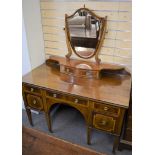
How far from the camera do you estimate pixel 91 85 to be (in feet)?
5.45

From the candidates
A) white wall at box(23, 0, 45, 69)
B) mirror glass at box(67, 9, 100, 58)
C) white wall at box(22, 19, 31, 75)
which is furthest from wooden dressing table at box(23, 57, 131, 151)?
mirror glass at box(67, 9, 100, 58)

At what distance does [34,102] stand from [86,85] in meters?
0.63

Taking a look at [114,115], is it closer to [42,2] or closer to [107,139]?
[107,139]

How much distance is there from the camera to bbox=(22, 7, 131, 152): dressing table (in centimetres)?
148

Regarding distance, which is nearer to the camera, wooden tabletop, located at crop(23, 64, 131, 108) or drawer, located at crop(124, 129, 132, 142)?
wooden tabletop, located at crop(23, 64, 131, 108)

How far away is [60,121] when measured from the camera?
2148 millimetres

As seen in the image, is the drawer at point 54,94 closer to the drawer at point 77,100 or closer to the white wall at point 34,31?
the drawer at point 77,100

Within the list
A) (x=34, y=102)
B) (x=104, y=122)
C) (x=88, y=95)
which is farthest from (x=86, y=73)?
(x=34, y=102)

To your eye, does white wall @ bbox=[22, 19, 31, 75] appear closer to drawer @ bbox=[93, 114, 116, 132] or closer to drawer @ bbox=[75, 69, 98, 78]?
drawer @ bbox=[75, 69, 98, 78]

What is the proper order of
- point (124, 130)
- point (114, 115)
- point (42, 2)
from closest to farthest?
point (114, 115) < point (124, 130) < point (42, 2)
